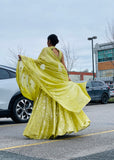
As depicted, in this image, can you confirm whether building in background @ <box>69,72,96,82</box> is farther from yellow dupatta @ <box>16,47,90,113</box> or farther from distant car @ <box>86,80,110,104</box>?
yellow dupatta @ <box>16,47,90,113</box>

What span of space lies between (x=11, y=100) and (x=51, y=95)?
3.20 meters

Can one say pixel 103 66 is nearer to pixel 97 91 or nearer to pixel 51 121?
pixel 97 91

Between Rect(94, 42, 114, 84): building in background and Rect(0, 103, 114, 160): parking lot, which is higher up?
Rect(0, 103, 114, 160): parking lot

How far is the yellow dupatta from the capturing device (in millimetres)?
6246

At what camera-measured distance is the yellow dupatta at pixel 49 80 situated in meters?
6.25

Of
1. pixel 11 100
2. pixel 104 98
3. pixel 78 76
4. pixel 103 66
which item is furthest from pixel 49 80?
pixel 78 76

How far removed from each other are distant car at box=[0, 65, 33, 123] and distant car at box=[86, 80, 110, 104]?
11184 millimetres

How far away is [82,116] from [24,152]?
1.78m

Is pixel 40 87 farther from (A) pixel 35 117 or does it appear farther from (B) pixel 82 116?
(B) pixel 82 116

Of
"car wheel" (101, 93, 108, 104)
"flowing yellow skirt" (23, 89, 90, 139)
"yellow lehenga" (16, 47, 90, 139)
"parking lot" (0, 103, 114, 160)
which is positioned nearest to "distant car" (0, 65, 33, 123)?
"parking lot" (0, 103, 114, 160)

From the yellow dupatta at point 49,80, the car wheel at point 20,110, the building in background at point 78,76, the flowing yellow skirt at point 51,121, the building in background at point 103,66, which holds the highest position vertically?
the yellow dupatta at point 49,80

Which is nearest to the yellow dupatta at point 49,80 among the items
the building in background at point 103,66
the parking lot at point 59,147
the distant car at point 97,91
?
the parking lot at point 59,147

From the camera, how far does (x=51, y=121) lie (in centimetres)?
616

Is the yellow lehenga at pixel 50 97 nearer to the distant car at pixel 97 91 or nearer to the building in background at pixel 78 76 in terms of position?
the distant car at pixel 97 91
